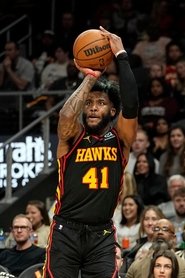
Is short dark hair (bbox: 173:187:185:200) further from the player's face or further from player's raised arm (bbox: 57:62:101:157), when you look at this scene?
player's raised arm (bbox: 57:62:101:157)

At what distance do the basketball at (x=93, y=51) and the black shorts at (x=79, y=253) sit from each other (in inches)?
45.8

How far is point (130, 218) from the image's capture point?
12109 mm

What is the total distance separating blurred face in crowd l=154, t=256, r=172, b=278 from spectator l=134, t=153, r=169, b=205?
122 inches

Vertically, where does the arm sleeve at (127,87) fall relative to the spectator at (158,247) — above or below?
above

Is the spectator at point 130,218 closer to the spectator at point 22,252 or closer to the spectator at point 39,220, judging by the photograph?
the spectator at point 39,220

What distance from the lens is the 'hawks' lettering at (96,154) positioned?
775 centimetres

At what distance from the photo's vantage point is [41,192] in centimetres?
1420

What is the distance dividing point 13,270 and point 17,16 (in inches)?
321

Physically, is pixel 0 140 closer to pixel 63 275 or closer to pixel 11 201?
pixel 11 201

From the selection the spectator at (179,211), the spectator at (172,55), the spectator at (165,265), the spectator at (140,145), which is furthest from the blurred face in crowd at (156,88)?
the spectator at (165,265)

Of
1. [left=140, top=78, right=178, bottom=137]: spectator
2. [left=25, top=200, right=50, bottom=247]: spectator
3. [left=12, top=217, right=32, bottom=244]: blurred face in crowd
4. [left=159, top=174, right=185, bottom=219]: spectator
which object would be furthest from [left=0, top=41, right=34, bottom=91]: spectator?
[left=12, top=217, right=32, bottom=244]: blurred face in crowd

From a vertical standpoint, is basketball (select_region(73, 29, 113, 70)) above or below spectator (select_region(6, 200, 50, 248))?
above

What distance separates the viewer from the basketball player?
771cm

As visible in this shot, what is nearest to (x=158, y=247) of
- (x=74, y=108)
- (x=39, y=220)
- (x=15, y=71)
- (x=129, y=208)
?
(x=129, y=208)
